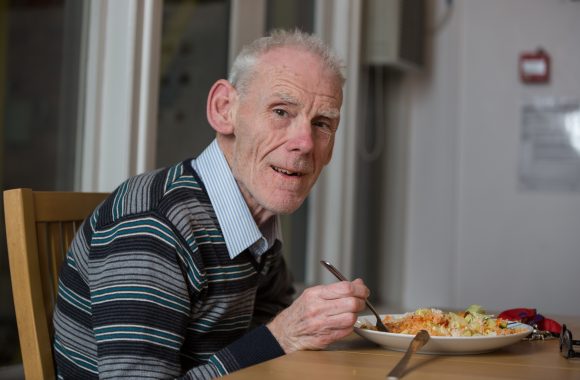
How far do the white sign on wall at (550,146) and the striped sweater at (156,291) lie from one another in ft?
8.16

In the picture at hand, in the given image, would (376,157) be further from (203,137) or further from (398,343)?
(398,343)

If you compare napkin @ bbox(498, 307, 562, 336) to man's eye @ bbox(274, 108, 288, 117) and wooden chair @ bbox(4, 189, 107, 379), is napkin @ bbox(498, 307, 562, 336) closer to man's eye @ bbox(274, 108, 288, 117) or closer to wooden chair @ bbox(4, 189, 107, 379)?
man's eye @ bbox(274, 108, 288, 117)

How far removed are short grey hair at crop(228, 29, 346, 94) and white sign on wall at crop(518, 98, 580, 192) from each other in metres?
2.44

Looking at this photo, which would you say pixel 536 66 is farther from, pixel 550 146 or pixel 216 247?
pixel 216 247

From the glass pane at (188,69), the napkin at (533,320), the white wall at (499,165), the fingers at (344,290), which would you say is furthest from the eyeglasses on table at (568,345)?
the white wall at (499,165)

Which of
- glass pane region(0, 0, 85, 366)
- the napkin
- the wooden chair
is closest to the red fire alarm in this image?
glass pane region(0, 0, 85, 366)

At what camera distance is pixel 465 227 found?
380 centimetres

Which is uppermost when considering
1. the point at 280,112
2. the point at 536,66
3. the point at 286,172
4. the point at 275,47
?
the point at 536,66

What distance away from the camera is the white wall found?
144 inches

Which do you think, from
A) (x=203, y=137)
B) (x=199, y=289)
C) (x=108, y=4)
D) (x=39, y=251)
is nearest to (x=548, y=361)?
(x=199, y=289)

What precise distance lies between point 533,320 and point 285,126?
0.57m

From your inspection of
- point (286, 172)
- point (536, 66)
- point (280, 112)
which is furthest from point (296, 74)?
point (536, 66)

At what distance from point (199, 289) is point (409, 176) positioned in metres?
2.85

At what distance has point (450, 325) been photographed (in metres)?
1.23
